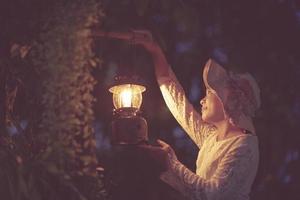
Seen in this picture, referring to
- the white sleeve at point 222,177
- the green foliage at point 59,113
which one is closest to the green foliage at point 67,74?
the green foliage at point 59,113

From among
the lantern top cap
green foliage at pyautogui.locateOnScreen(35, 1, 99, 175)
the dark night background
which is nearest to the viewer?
green foliage at pyautogui.locateOnScreen(35, 1, 99, 175)

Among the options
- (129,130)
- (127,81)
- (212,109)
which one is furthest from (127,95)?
(212,109)

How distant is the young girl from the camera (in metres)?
4.29

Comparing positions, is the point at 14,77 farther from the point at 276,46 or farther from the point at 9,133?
the point at 276,46

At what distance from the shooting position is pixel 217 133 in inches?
185

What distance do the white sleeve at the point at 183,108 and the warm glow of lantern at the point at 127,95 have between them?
1.53ft

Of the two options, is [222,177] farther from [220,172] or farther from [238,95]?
[238,95]

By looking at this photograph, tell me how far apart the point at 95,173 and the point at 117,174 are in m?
0.36

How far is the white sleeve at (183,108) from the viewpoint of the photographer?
4910 millimetres

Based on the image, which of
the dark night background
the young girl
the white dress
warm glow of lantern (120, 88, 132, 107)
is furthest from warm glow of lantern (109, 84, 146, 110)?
the white dress

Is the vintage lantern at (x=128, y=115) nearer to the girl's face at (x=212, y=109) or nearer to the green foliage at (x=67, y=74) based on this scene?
the green foliage at (x=67, y=74)

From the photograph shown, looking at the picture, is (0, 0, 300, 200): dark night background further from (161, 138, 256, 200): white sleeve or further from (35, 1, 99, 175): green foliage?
(161, 138, 256, 200): white sleeve

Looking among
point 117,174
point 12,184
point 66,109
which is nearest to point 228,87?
point 117,174

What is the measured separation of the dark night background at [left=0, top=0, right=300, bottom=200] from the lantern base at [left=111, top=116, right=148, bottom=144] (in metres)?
0.31
